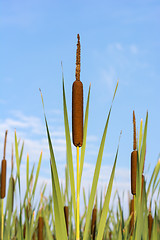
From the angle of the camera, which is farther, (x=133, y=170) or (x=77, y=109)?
(x=133, y=170)

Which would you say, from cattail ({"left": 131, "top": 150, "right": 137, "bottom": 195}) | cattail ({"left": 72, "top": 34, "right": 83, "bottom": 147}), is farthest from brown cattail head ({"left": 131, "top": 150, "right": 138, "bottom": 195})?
cattail ({"left": 72, "top": 34, "right": 83, "bottom": 147})

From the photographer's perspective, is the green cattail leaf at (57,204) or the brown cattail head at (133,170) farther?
the brown cattail head at (133,170)

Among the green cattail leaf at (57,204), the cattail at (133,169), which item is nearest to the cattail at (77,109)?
the green cattail leaf at (57,204)

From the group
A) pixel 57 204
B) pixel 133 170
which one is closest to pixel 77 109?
pixel 57 204

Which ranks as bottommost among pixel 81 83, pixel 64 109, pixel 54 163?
pixel 54 163

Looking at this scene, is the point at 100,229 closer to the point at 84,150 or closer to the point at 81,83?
the point at 84,150

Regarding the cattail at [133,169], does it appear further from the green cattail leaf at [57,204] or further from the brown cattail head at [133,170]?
the green cattail leaf at [57,204]

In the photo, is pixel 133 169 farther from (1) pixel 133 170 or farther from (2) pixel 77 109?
(2) pixel 77 109

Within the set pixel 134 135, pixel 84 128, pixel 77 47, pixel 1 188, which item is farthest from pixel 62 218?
pixel 1 188
